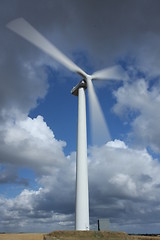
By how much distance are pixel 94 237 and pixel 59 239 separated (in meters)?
6.65

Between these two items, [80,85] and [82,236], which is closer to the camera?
[82,236]

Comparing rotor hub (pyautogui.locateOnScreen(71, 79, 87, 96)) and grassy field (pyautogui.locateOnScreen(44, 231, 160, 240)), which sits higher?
rotor hub (pyautogui.locateOnScreen(71, 79, 87, 96))

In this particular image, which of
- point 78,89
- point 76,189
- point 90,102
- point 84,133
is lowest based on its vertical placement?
point 76,189

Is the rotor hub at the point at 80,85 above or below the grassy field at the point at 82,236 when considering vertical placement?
above

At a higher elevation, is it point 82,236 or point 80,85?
point 80,85

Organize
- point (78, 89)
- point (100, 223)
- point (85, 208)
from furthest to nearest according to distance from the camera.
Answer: point (78, 89), point (100, 223), point (85, 208)

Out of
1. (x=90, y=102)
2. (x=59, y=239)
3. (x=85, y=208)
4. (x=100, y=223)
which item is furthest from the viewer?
(x=90, y=102)

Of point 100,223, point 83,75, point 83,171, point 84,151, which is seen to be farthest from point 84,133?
point 100,223

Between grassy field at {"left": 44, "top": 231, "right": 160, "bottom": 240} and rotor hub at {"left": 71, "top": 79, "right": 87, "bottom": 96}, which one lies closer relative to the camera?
grassy field at {"left": 44, "top": 231, "right": 160, "bottom": 240}

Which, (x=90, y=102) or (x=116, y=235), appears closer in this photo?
(x=116, y=235)

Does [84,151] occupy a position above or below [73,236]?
above

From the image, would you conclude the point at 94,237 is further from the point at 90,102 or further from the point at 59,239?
the point at 90,102

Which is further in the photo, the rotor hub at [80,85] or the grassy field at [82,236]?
the rotor hub at [80,85]

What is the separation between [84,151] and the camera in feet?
196
